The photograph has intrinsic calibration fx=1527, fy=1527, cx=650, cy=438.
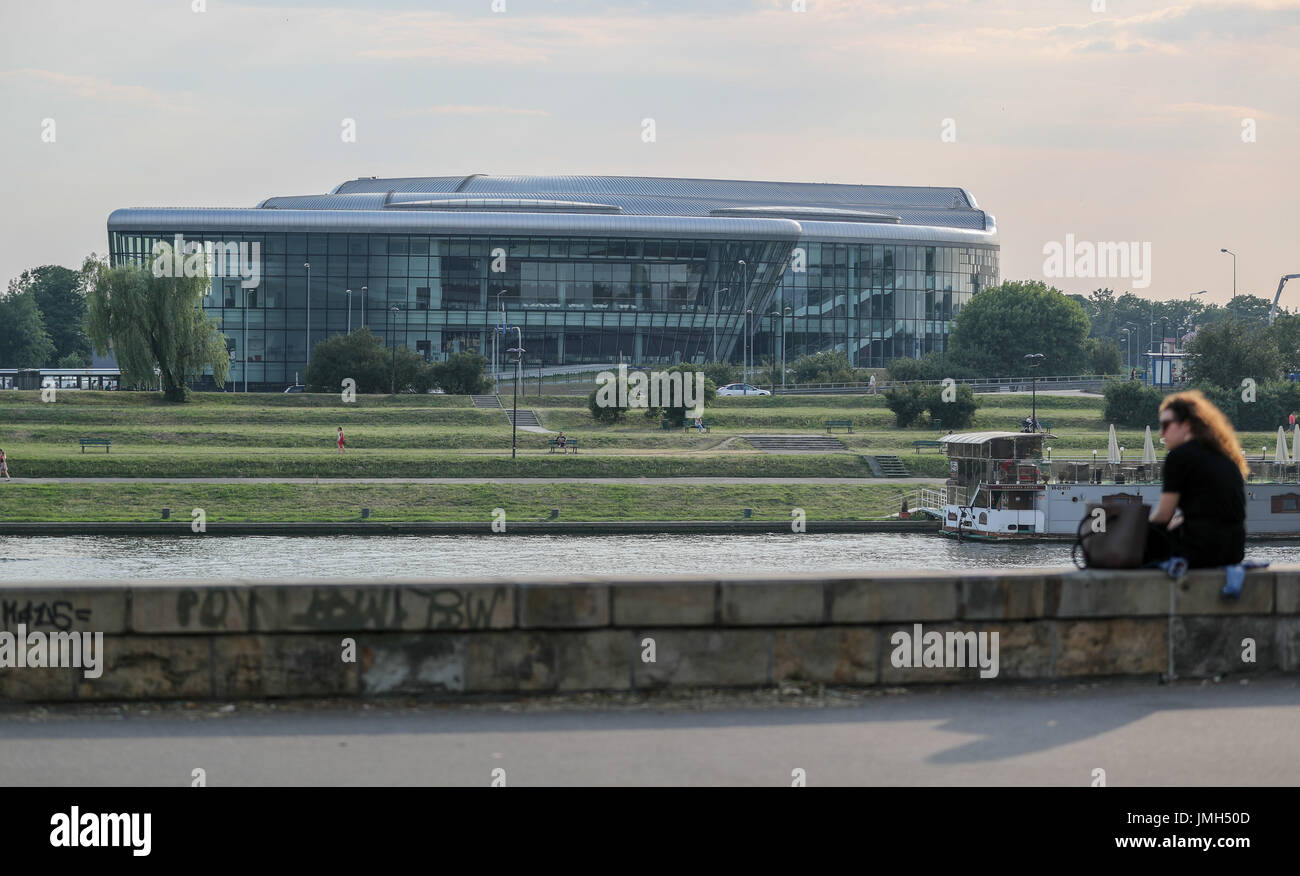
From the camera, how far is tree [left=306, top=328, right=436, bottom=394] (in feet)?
316

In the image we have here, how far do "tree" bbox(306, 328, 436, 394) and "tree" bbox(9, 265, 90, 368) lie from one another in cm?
7475

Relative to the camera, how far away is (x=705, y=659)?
970 cm

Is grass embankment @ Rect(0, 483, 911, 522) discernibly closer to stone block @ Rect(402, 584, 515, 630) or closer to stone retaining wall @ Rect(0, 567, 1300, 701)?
stone retaining wall @ Rect(0, 567, 1300, 701)

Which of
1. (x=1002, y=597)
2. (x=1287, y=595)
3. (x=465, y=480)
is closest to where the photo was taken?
(x=1002, y=597)

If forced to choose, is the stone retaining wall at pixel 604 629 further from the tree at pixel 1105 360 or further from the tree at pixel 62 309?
the tree at pixel 62 309

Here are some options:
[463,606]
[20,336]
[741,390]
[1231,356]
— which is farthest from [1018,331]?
[463,606]

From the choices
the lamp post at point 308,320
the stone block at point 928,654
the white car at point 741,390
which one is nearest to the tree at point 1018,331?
the white car at point 741,390

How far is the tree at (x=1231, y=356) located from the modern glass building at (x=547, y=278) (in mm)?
44561

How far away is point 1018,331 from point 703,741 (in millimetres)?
126508

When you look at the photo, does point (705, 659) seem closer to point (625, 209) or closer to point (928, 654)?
point (928, 654)

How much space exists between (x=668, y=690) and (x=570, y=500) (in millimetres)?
47168

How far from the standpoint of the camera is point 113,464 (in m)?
59.3
